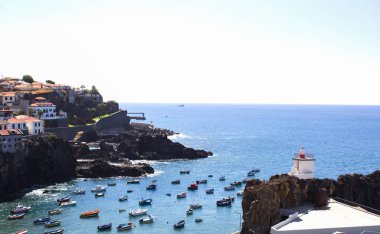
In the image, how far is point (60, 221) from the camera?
73875 millimetres

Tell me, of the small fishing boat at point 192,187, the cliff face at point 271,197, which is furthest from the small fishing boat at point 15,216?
the cliff face at point 271,197

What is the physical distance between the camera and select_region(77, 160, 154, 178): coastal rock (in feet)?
362

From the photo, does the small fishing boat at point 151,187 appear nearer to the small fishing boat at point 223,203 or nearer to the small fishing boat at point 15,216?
the small fishing boat at point 223,203

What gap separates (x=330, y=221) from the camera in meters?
34.3

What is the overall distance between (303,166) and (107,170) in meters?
74.7

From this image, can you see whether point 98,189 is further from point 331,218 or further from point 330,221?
point 330,221

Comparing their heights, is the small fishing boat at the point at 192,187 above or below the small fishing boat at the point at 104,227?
above

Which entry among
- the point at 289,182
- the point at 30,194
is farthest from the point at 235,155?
the point at 289,182

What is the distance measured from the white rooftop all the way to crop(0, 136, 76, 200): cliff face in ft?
214

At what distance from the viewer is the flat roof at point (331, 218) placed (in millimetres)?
33156

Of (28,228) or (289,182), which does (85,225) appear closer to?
(28,228)

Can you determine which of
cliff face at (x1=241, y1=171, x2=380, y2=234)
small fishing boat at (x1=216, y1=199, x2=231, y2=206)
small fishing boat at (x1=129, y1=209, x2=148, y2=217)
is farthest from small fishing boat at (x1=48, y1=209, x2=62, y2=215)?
cliff face at (x1=241, y1=171, x2=380, y2=234)

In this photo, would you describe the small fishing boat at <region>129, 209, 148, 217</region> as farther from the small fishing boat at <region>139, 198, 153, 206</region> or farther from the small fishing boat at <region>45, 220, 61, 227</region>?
the small fishing boat at <region>45, 220, 61, 227</region>

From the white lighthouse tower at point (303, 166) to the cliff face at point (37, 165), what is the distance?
200ft
